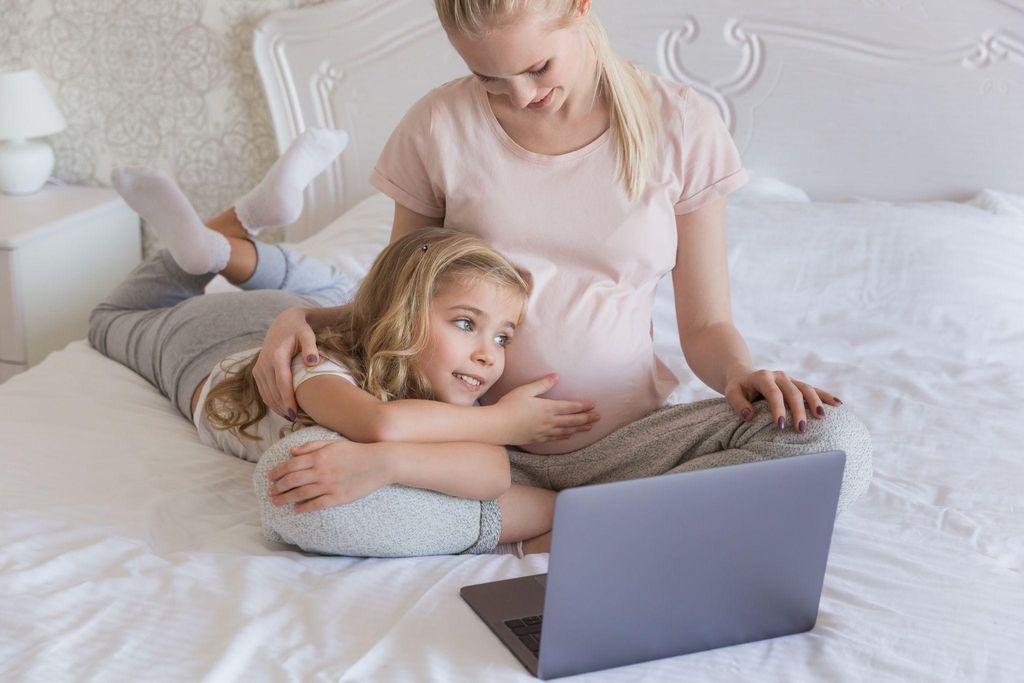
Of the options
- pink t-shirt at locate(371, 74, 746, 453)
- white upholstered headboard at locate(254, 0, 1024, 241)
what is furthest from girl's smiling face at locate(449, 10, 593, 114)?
white upholstered headboard at locate(254, 0, 1024, 241)

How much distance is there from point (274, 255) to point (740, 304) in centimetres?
81

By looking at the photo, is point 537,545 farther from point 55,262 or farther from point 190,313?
point 55,262

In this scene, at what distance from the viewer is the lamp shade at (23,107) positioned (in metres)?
2.42

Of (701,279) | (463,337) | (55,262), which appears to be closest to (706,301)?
(701,279)

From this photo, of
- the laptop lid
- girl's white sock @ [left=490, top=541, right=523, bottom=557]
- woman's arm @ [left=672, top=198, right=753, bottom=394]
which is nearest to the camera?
the laptop lid

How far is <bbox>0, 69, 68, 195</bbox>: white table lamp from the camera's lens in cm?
243

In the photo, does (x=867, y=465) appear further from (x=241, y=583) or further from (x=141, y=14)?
(x=141, y=14)

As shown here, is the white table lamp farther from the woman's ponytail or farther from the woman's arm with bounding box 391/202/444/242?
the woman's ponytail

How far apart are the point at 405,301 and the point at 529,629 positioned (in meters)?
0.42

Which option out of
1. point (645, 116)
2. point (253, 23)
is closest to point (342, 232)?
point (253, 23)

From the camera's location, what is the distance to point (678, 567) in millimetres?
869

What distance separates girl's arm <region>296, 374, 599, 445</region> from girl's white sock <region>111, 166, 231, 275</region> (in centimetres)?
60

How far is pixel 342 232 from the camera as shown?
2115 millimetres

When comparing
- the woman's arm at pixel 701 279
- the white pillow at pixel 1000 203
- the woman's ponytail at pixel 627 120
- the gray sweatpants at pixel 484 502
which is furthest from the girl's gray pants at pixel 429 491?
the white pillow at pixel 1000 203
